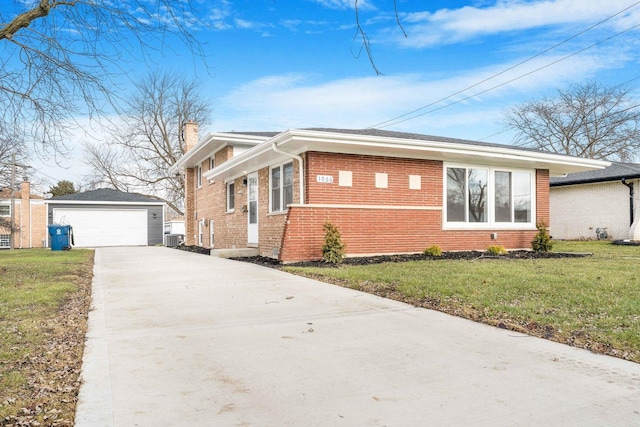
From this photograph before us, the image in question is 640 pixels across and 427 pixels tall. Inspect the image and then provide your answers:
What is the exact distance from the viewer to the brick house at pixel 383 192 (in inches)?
444

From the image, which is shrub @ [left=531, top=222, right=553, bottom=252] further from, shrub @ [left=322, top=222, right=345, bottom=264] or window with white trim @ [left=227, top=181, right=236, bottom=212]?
window with white trim @ [left=227, top=181, right=236, bottom=212]

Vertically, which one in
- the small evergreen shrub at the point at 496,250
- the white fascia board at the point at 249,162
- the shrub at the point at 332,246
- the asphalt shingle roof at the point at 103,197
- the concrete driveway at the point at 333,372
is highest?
the white fascia board at the point at 249,162

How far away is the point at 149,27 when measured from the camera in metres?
5.53

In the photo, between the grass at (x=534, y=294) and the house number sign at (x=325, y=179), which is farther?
the house number sign at (x=325, y=179)

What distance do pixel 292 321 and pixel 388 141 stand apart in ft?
23.4

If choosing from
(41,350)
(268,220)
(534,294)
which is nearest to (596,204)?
(268,220)

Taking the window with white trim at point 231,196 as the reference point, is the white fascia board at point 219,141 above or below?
above

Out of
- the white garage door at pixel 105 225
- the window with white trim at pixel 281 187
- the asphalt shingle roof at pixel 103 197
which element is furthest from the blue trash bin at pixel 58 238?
the window with white trim at pixel 281 187

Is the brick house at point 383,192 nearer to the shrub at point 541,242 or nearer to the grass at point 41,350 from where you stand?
the shrub at point 541,242

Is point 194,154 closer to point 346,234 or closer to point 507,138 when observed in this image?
point 346,234

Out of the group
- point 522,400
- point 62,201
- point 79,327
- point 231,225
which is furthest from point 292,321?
point 62,201

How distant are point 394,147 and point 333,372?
28.8 ft

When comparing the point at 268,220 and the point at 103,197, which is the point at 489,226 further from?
the point at 103,197

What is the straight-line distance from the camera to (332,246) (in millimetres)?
10695
